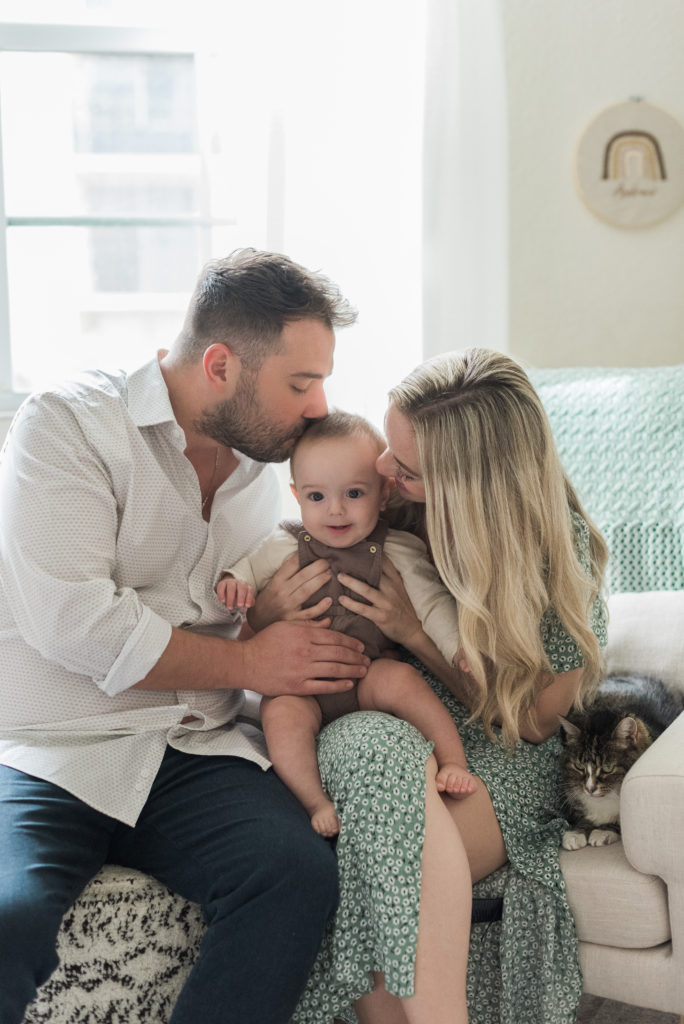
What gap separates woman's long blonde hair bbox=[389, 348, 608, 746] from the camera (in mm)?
1579

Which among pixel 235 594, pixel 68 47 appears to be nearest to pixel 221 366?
pixel 235 594

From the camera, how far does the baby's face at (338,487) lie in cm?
172

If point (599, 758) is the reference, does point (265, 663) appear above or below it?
above

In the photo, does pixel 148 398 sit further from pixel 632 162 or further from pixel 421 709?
pixel 632 162

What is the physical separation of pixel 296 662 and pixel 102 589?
35cm

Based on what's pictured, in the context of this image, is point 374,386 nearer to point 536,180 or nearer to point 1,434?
point 536,180

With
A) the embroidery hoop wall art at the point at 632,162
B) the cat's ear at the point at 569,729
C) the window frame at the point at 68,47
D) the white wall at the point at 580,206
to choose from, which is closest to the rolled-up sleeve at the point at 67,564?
the cat's ear at the point at 569,729

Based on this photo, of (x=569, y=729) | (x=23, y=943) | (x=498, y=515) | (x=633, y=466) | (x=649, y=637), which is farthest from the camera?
(x=633, y=466)

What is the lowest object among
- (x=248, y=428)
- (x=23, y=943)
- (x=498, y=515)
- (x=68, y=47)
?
(x=23, y=943)

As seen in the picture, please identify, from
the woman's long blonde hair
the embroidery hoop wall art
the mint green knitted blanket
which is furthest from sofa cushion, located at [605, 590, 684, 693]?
the embroidery hoop wall art

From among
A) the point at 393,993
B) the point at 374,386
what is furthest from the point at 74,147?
the point at 393,993

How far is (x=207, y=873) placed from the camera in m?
1.42

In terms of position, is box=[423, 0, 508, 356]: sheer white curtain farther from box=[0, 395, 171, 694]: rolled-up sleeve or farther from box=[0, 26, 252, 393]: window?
box=[0, 395, 171, 694]: rolled-up sleeve

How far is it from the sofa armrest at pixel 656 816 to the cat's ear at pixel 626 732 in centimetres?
17
